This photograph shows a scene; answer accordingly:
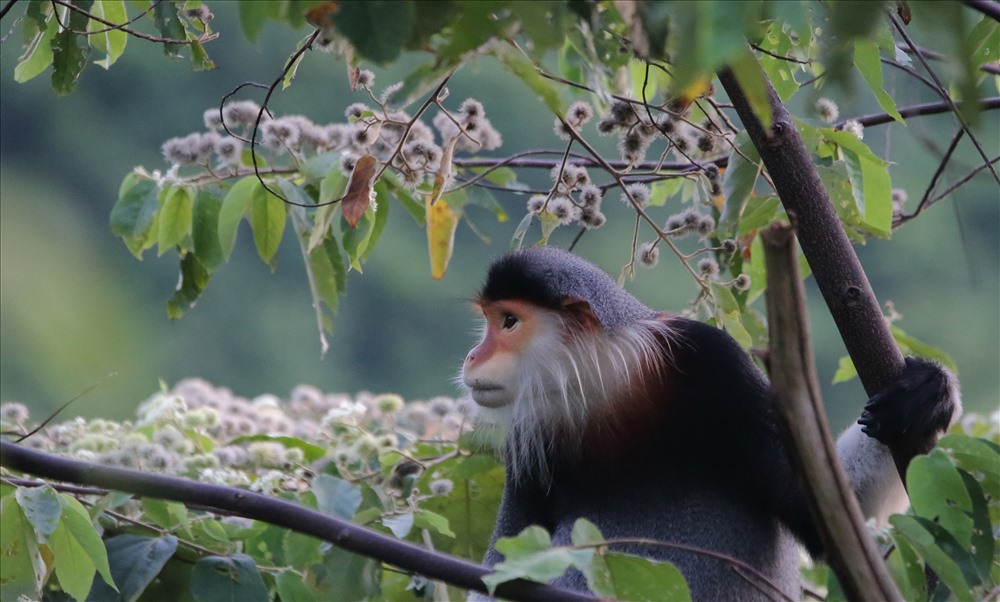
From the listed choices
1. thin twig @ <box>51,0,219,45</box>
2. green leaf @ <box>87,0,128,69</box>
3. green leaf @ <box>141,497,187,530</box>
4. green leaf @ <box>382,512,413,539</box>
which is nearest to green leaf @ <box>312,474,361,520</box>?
green leaf @ <box>382,512,413,539</box>

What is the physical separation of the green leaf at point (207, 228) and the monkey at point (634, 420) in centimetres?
64

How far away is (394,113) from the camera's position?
2496mm

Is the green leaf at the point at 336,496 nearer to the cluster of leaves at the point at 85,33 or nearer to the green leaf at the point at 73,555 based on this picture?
the green leaf at the point at 73,555

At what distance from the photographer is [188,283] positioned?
2.79 meters

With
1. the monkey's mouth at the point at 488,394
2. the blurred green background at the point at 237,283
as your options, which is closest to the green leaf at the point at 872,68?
the monkey's mouth at the point at 488,394

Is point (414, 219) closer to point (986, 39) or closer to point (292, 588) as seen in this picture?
point (292, 588)

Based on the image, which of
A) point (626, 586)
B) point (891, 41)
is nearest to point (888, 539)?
point (626, 586)

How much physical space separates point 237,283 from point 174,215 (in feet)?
42.0

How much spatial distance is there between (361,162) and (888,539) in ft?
3.78

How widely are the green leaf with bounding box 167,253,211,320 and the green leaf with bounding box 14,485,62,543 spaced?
2.99ft

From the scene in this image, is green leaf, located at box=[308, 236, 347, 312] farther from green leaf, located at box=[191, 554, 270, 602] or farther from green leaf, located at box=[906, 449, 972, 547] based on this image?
green leaf, located at box=[906, 449, 972, 547]

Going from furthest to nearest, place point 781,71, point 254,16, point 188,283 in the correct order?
1. point 188,283
2. point 781,71
3. point 254,16

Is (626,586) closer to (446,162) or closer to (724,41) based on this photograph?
(724,41)

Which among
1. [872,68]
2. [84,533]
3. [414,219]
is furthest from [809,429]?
[414,219]
